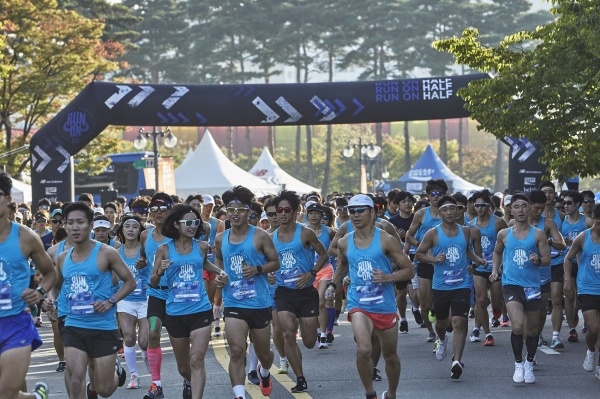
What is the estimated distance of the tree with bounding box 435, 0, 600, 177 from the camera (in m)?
17.5

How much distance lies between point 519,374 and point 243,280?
305 cm

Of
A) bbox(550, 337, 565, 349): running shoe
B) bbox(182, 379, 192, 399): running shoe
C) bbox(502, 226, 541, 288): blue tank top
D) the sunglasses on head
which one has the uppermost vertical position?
the sunglasses on head

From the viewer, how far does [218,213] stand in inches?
798

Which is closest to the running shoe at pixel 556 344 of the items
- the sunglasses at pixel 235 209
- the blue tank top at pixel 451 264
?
the blue tank top at pixel 451 264

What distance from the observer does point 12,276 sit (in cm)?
875

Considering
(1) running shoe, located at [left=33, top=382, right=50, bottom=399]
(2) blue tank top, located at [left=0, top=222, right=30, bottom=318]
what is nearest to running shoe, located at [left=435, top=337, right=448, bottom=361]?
(1) running shoe, located at [left=33, top=382, right=50, bottom=399]

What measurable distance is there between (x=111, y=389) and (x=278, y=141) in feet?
366

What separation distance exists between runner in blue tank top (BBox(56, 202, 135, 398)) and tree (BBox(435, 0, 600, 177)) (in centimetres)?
893

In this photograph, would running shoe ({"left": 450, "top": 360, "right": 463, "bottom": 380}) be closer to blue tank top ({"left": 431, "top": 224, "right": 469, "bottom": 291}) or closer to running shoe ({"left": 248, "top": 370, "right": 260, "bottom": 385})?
blue tank top ({"left": 431, "top": 224, "right": 469, "bottom": 291})

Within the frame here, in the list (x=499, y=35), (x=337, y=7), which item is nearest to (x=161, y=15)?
(x=337, y=7)

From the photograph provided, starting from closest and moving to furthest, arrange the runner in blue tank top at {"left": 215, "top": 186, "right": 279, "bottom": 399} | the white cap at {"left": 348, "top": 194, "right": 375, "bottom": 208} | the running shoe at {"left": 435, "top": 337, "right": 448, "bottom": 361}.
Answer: the white cap at {"left": 348, "top": 194, "right": 375, "bottom": 208}, the runner in blue tank top at {"left": 215, "top": 186, "right": 279, "bottom": 399}, the running shoe at {"left": 435, "top": 337, "right": 448, "bottom": 361}

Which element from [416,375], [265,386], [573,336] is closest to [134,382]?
[265,386]

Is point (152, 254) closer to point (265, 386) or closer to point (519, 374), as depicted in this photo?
point (265, 386)

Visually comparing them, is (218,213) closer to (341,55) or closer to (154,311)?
(154,311)
